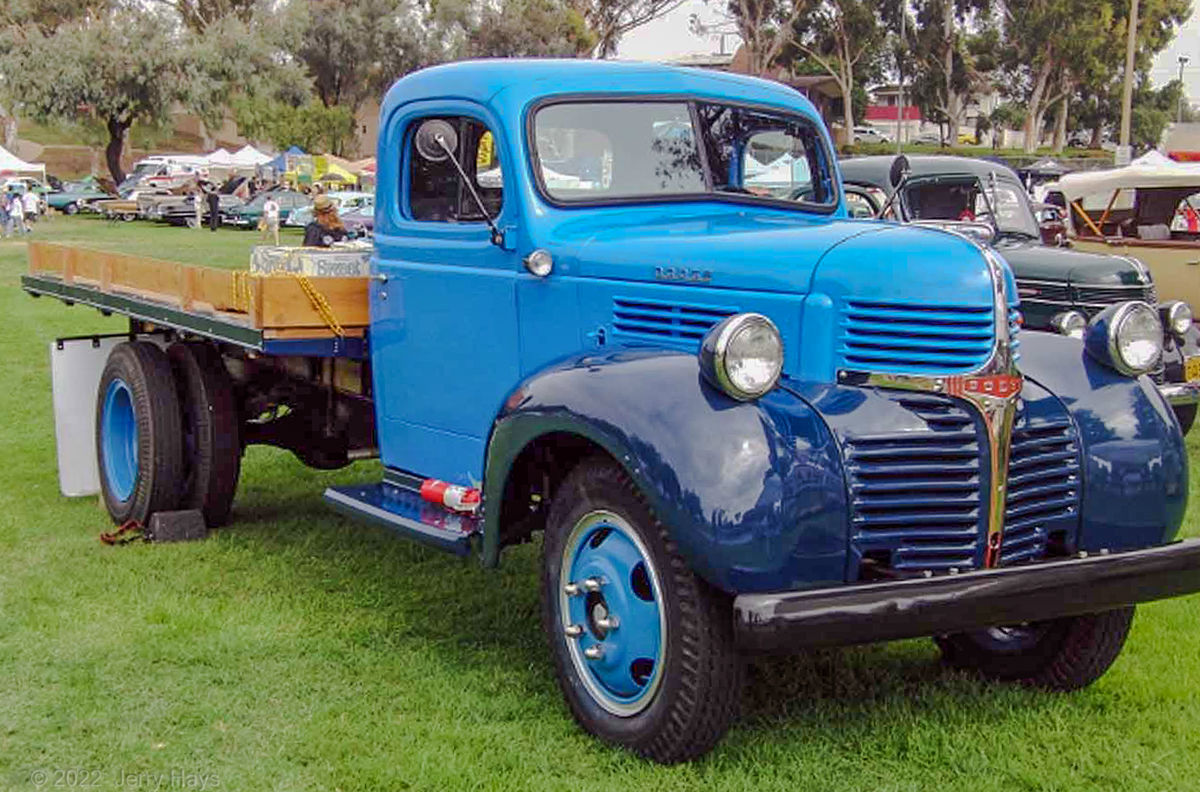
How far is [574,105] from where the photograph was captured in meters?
4.96

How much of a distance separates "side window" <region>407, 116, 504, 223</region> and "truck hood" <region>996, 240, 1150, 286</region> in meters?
5.42

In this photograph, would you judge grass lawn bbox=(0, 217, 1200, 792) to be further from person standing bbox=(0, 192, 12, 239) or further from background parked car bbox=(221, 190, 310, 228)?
background parked car bbox=(221, 190, 310, 228)

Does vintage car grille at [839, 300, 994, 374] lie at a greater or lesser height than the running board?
greater

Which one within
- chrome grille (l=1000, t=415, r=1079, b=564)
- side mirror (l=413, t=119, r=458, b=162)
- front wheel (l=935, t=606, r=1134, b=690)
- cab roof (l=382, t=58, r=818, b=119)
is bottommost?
front wheel (l=935, t=606, r=1134, b=690)

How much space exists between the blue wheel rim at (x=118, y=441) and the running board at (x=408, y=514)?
6.55 feet

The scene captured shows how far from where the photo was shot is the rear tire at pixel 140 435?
6.54 meters

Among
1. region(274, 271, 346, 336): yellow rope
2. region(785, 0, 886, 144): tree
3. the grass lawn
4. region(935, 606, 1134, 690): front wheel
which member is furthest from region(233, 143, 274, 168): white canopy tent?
region(935, 606, 1134, 690): front wheel

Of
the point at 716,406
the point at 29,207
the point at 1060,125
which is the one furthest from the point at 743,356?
the point at 1060,125

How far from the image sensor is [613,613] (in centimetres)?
410

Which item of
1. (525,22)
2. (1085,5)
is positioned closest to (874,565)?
(1085,5)

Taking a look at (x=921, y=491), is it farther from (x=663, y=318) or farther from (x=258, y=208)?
(x=258, y=208)

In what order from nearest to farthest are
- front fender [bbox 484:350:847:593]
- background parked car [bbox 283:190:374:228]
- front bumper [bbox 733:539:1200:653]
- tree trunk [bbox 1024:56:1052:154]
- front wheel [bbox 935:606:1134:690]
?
front bumper [bbox 733:539:1200:653], front fender [bbox 484:350:847:593], front wheel [bbox 935:606:1134:690], background parked car [bbox 283:190:374:228], tree trunk [bbox 1024:56:1052:154]

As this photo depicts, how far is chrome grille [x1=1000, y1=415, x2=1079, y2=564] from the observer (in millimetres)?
4035

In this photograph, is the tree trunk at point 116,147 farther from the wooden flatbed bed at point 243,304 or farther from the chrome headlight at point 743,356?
the chrome headlight at point 743,356
